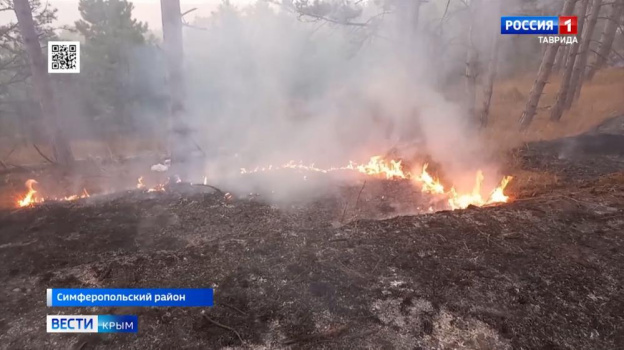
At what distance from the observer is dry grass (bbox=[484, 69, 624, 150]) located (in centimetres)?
1091

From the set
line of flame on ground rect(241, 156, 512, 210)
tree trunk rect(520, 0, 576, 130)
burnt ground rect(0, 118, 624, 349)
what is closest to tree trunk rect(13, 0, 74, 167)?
burnt ground rect(0, 118, 624, 349)

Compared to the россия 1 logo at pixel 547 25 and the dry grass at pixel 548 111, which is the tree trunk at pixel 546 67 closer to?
the россия 1 logo at pixel 547 25

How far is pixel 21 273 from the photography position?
16.8ft

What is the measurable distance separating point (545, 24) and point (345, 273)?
12918mm

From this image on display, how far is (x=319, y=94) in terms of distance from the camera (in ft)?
60.9

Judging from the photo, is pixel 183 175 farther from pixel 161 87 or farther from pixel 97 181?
pixel 161 87

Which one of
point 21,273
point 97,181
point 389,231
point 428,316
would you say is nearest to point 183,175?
point 97,181

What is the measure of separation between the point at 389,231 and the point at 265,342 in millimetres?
2634

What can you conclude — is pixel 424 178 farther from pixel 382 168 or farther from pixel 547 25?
pixel 547 25

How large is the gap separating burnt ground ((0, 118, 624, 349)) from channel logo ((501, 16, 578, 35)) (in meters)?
6.33

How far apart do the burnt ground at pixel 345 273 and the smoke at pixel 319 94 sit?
287 cm

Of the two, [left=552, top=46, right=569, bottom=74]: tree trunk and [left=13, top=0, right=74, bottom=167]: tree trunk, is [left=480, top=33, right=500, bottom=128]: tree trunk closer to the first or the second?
[left=552, top=46, right=569, bottom=74]: tree trunk

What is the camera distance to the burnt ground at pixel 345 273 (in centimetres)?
378

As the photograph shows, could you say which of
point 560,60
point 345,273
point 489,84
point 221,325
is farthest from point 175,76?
point 560,60
